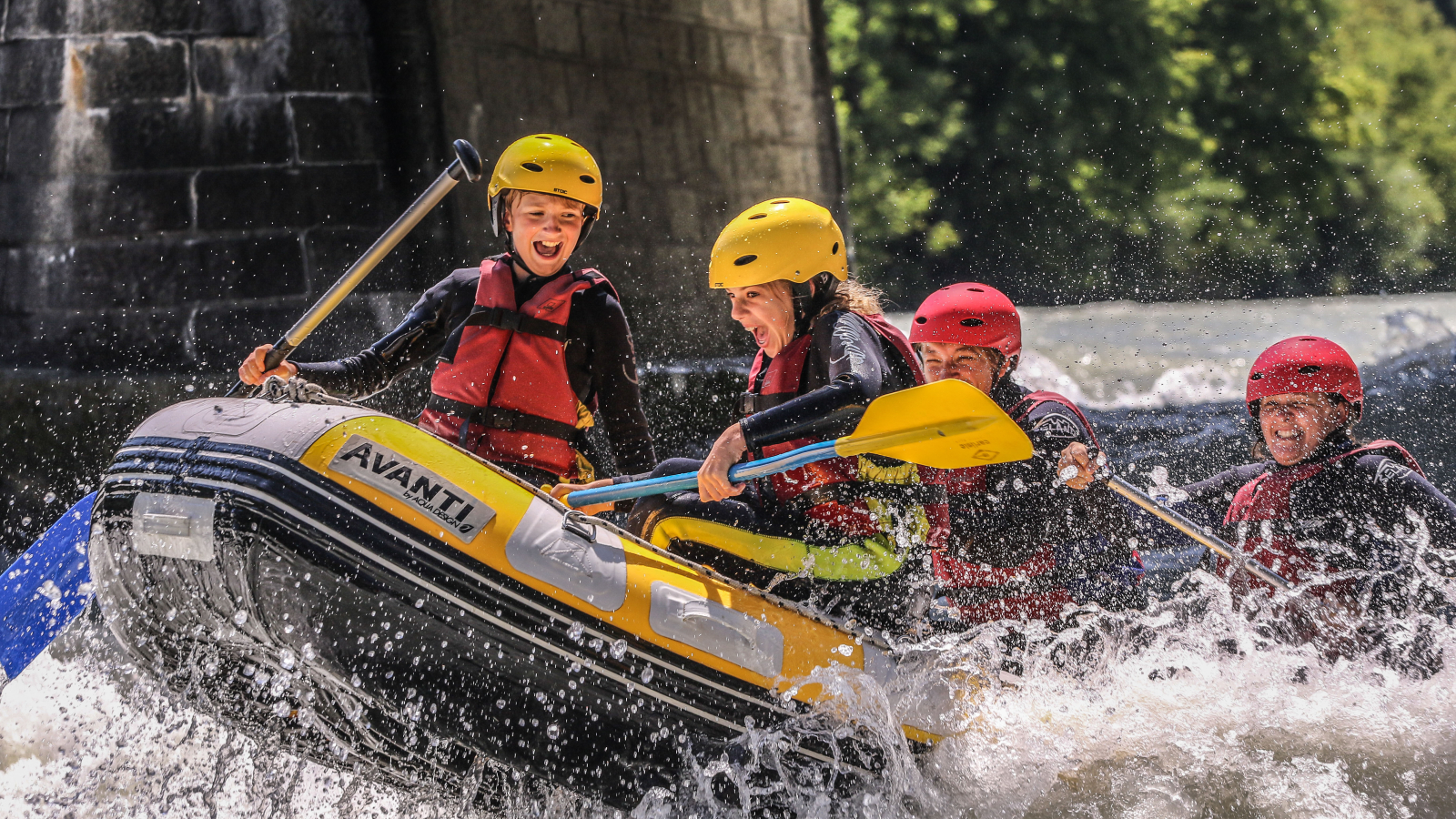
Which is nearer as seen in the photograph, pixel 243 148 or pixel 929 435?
pixel 929 435

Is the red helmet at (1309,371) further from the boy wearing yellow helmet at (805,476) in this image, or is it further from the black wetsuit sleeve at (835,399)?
the black wetsuit sleeve at (835,399)

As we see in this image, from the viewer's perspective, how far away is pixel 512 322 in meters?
3.60

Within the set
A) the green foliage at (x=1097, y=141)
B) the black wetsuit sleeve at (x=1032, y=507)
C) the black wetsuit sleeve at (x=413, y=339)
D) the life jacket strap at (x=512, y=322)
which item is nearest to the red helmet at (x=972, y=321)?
the black wetsuit sleeve at (x=1032, y=507)

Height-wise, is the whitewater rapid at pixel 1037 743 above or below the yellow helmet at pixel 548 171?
below

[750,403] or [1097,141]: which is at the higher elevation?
[1097,141]

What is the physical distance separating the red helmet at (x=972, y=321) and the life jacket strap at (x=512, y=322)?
1073mm

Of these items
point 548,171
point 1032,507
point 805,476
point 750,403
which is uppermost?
point 548,171

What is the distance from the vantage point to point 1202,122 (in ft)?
73.4

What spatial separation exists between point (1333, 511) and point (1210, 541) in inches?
14.3

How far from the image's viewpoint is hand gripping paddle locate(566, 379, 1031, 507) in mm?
3029

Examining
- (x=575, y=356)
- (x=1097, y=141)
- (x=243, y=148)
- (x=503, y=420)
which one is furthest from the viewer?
(x=1097, y=141)

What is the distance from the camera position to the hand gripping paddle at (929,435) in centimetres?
303

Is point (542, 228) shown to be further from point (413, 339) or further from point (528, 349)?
point (413, 339)

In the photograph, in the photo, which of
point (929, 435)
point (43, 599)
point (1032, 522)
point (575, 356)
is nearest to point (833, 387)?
point (929, 435)
